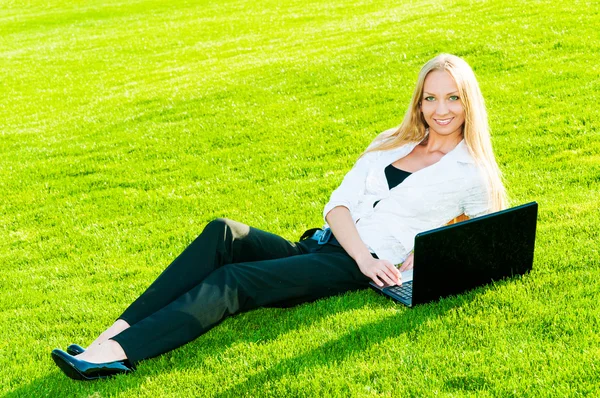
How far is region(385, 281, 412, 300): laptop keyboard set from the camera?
519 cm

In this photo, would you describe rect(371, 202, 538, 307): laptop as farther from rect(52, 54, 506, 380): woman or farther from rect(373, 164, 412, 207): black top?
rect(373, 164, 412, 207): black top

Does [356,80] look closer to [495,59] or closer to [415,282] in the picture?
[495,59]

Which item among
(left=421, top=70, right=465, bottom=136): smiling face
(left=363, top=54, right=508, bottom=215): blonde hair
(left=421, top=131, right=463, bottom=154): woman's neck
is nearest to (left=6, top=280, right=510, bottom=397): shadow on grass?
(left=363, top=54, right=508, bottom=215): blonde hair

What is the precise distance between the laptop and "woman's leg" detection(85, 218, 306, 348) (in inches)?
32.0

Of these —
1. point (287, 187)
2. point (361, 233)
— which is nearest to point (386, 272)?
point (361, 233)

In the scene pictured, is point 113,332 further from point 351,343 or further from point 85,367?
point 351,343

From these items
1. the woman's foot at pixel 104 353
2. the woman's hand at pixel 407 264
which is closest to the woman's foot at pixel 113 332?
the woman's foot at pixel 104 353

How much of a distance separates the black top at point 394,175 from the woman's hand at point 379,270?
635 millimetres

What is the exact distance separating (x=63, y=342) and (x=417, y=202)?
276cm

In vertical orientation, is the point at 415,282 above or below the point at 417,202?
below

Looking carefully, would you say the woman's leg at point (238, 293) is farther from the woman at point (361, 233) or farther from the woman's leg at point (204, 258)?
the woman's leg at point (204, 258)

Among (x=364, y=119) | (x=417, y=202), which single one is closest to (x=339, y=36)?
(x=364, y=119)

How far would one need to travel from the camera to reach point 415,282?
490cm

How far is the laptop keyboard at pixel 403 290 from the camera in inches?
204
